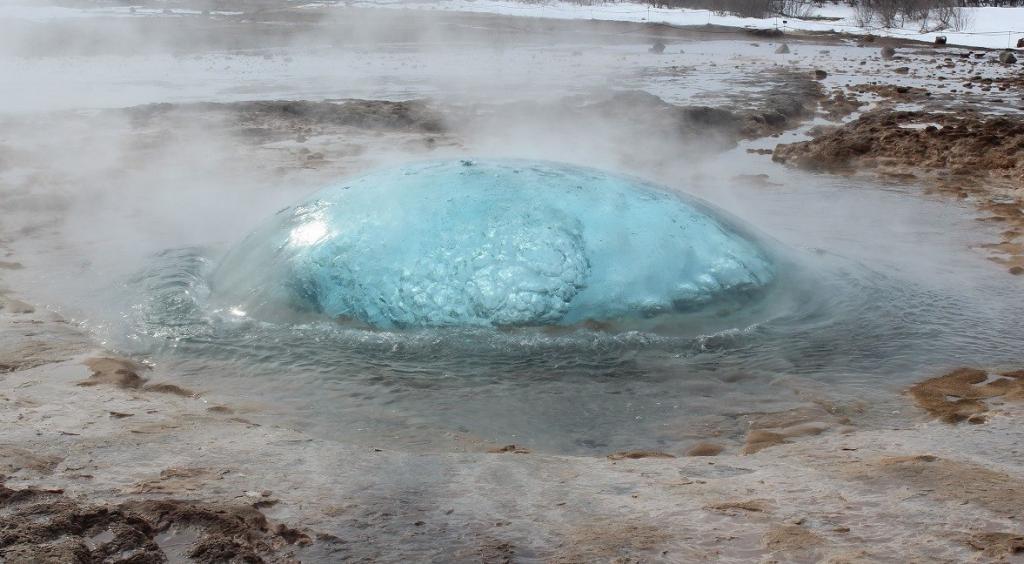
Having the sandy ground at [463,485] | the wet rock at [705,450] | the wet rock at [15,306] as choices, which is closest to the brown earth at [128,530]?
the sandy ground at [463,485]

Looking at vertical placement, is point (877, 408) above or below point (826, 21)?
below

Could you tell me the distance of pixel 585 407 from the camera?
312 centimetres

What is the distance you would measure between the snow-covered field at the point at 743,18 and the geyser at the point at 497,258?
2330 cm

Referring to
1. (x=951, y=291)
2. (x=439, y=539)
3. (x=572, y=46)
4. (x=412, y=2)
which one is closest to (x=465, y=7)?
(x=412, y=2)

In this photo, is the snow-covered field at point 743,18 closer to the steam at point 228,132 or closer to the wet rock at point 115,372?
the steam at point 228,132

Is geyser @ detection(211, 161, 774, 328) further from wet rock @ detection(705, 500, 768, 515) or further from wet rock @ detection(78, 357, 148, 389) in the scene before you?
wet rock @ detection(705, 500, 768, 515)

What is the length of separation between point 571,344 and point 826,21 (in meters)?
32.2

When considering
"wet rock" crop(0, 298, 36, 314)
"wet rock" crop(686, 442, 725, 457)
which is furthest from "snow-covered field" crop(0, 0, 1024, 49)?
"wet rock" crop(686, 442, 725, 457)

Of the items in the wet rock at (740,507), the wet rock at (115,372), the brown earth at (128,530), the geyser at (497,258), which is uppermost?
the geyser at (497,258)

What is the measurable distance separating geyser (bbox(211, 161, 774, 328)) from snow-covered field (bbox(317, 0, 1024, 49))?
76.4ft

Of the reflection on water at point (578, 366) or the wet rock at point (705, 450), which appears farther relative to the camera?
the reflection on water at point (578, 366)

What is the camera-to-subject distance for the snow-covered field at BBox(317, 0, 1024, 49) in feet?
84.1

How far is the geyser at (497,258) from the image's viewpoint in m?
3.57

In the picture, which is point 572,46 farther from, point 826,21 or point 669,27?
point 826,21
